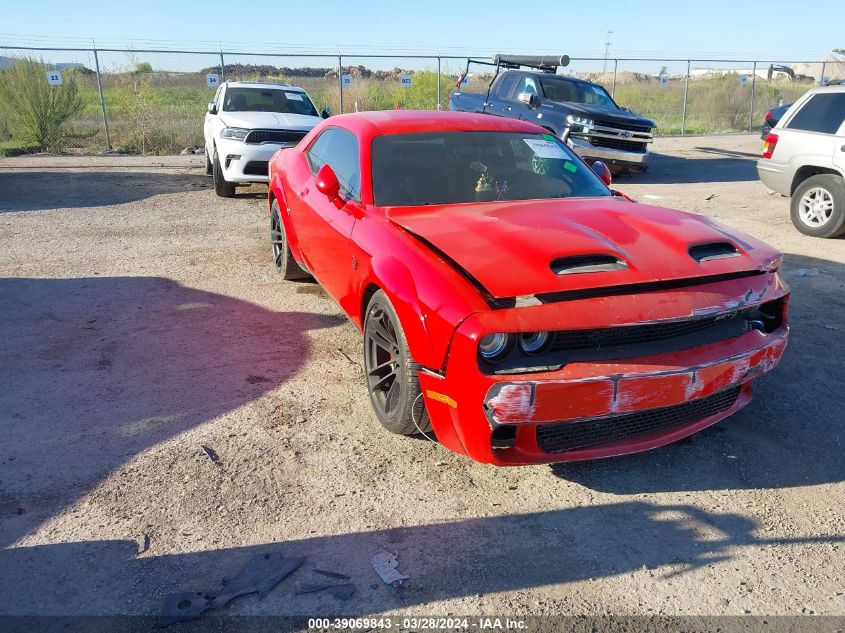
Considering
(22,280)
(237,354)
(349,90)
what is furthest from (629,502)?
(349,90)

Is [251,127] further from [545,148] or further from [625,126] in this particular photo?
[625,126]

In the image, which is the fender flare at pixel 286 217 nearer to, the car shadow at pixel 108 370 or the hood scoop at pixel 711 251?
the car shadow at pixel 108 370

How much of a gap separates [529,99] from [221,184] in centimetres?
592

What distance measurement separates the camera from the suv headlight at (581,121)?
11953 mm

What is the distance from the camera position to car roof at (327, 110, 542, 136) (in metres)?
4.55

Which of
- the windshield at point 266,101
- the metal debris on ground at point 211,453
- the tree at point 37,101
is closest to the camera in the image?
Answer: the metal debris on ground at point 211,453

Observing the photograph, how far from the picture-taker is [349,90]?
21.0 metres

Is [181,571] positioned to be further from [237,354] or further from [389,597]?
[237,354]

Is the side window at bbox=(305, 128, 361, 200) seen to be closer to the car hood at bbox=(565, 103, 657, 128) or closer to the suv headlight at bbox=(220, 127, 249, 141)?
the suv headlight at bbox=(220, 127, 249, 141)

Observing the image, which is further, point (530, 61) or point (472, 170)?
point (530, 61)

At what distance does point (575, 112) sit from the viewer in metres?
12.1

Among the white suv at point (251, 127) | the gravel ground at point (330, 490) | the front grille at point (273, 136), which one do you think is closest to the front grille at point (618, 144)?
the white suv at point (251, 127)

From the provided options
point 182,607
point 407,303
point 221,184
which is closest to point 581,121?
point 221,184

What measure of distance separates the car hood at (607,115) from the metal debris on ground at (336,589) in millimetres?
10922
